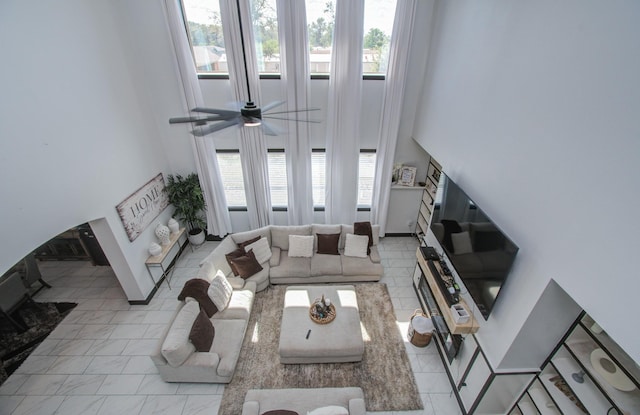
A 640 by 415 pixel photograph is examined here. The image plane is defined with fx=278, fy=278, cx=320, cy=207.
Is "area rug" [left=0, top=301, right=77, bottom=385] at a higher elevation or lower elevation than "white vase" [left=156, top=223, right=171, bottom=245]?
lower

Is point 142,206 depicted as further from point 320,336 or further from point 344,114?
point 344,114

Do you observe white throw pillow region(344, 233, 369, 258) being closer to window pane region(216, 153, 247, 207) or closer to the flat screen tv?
the flat screen tv

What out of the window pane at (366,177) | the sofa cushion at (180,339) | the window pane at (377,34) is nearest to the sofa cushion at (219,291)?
the sofa cushion at (180,339)

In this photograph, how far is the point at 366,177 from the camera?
6336mm

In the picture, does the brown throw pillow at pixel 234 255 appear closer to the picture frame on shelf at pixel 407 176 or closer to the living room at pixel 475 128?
the living room at pixel 475 128

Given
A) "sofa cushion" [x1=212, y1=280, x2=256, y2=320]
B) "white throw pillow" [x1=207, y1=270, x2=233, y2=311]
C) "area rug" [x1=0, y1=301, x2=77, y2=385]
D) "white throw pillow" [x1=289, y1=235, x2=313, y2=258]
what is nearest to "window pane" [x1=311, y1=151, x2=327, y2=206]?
"white throw pillow" [x1=289, y1=235, x2=313, y2=258]

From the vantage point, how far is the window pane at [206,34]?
4.72 metres

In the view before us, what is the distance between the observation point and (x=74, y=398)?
374 cm

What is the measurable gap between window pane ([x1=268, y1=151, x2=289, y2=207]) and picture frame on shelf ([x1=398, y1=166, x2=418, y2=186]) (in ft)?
8.45

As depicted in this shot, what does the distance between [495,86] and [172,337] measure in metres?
4.96

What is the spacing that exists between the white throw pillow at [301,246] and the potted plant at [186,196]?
2.27 meters

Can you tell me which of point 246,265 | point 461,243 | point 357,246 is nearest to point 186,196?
point 246,265

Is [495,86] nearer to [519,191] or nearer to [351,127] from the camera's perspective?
[519,191]

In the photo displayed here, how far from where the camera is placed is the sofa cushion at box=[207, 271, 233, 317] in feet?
14.4
